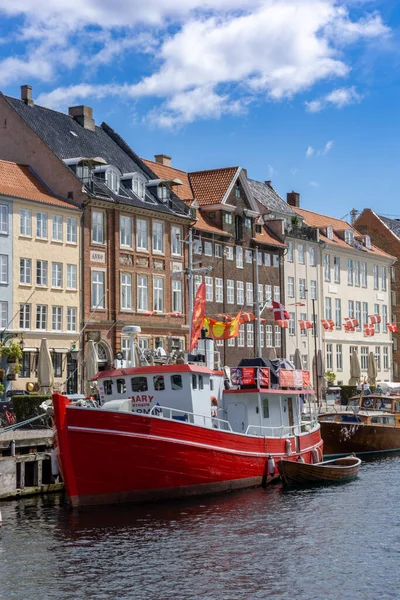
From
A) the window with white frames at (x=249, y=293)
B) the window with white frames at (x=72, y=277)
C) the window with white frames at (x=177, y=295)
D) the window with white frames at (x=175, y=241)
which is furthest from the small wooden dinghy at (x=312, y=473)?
the window with white frames at (x=249, y=293)

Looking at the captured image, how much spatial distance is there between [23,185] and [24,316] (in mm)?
7561

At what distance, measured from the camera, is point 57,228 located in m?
54.7

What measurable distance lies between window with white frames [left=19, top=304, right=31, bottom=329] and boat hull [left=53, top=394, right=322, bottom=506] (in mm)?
20334

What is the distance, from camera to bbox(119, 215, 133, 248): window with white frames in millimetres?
58688

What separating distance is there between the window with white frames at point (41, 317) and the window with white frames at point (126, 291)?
6173 mm

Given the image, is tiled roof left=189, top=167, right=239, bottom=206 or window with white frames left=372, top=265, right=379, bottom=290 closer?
tiled roof left=189, top=167, right=239, bottom=206

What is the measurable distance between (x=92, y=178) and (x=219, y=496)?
27.4 m

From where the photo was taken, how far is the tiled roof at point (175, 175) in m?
68.4

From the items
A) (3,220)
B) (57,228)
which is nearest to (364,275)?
(57,228)

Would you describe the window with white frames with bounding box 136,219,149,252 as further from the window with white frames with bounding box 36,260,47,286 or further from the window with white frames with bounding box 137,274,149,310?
the window with white frames with bounding box 36,260,47,286

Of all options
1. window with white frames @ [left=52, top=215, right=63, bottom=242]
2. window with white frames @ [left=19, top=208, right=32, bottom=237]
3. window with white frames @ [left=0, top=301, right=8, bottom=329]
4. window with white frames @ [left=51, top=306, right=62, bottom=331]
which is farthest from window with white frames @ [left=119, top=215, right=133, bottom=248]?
window with white frames @ [left=0, top=301, right=8, bottom=329]

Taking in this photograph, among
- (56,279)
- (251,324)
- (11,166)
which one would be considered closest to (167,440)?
(56,279)

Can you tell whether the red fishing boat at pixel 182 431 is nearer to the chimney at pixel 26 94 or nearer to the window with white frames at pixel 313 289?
the chimney at pixel 26 94

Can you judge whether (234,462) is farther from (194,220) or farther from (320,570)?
(194,220)
